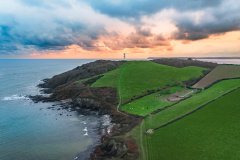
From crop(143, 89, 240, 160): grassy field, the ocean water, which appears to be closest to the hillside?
crop(143, 89, 240, 160): grassy field

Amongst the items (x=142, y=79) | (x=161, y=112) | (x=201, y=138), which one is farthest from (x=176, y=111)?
(x=142, y=79)

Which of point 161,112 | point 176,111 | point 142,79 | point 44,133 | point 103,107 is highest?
point 142,79

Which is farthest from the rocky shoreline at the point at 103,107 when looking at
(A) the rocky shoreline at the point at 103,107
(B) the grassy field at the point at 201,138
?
(B) the grassy field at the point at 201,138

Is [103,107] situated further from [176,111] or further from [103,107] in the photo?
[176,111]

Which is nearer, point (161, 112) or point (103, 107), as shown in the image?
point (161, 112)

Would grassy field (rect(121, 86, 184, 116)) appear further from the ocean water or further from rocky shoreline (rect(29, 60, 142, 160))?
the ocean water

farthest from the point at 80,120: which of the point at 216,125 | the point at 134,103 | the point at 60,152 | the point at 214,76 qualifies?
the point at 214,76

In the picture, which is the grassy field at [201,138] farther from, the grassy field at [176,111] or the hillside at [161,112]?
the grassy field at [176,111]
